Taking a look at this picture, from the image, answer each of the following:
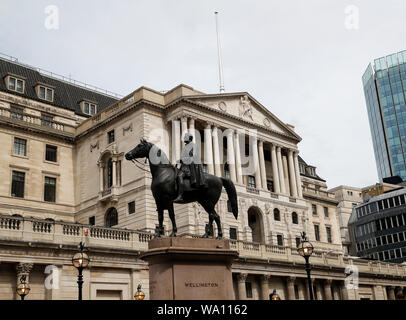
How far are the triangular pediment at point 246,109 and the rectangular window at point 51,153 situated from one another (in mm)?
17445

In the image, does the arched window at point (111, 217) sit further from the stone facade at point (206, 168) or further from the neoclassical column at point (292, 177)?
the neoclassical column at point (292, 177)

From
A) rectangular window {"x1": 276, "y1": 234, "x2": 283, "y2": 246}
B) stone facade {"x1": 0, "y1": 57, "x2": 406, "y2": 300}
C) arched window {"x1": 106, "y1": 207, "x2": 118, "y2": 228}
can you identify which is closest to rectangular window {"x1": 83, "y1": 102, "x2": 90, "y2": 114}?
stone facade {"x1": 0, "y1": 57, "x2": 406, "y2": 300}

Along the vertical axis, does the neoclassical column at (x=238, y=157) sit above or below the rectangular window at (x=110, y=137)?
below

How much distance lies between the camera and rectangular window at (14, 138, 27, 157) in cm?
5437

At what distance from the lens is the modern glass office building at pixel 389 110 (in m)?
143

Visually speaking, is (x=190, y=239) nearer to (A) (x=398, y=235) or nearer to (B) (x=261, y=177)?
(B) (x=261, y=177)

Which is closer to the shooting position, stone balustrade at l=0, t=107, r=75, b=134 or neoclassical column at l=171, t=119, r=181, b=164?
neoclassical column at l=171, t=119, r=181, b=164

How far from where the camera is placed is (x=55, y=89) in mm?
67500

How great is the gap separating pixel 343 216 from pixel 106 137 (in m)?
77.9

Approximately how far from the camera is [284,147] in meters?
67.5

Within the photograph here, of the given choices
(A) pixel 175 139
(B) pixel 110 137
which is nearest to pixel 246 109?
(A) pixel 175 139

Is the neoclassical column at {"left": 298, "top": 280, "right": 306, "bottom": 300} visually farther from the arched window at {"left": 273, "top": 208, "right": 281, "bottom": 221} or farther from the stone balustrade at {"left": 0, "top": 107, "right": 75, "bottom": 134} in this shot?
→ the stone balustrade at {"left": 0, "top": 107, "right": 75, "bottom": 134}

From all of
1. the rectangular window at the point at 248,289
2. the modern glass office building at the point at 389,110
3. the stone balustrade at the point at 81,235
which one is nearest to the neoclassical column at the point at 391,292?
the stone balustrade at the point at 81,235

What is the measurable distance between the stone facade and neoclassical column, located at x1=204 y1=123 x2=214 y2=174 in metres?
0.13
